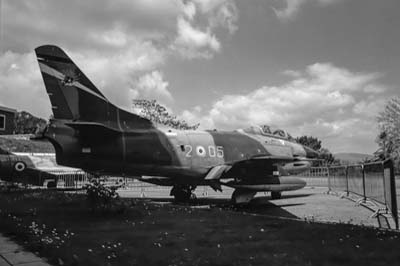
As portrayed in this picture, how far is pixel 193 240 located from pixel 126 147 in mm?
7401

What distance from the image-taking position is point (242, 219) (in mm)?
8953

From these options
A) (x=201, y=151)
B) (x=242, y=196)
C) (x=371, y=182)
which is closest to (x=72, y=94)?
(x=201, y=151)

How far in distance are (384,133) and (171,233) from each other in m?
55.6

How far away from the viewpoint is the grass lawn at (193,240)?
205 inches

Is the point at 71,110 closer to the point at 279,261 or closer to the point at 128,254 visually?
the point at 128,254

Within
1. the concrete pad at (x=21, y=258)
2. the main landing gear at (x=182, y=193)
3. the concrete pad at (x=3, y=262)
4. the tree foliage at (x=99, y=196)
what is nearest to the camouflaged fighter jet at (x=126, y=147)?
the main landing gear at (x=182, y=193)

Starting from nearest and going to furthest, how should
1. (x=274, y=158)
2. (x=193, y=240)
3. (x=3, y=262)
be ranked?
(x=3, y=262) < (x=193, y=240) < (x=274, y=158)

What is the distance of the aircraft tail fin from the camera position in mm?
13344

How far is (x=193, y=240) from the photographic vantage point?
6.53 metres

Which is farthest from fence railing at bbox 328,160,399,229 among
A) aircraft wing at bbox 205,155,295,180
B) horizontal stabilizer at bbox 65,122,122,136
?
horizontal stabilizer at bbox 65,122,122,136

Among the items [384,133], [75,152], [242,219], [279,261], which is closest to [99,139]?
[75,152]

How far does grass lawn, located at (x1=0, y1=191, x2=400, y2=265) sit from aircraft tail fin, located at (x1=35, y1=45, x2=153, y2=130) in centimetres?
470

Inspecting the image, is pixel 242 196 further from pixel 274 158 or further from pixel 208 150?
pixel 208 150

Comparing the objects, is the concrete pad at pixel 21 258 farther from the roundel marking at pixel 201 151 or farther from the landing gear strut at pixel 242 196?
the roundel marking at pixel 201 151
